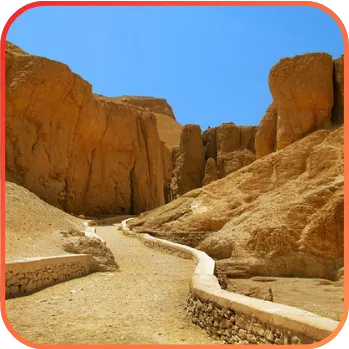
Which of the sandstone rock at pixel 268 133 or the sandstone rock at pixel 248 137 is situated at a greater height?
the sandstone rock at pixel 248 137

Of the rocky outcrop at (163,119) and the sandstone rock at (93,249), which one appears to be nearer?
the sandstone rock at (93,249)

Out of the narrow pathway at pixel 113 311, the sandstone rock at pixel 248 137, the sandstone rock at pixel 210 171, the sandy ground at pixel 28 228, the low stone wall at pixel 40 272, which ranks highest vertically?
the sandstone rock at pixel 248 137

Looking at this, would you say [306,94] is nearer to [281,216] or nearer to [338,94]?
[338,94]

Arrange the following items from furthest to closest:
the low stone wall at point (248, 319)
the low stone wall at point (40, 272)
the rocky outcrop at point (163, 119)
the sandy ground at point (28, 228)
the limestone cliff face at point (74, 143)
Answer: the rocky outcrop at point (163, 119)
the limestone cliff face at point (74, 143)
the sandy ground at point (28, 228)
the low stone wall at point (40, 272)
the low stone wall at point (248, 319)

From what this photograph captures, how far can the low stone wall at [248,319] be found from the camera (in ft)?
14.4

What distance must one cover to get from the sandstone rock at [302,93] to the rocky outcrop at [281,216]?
1.82 m

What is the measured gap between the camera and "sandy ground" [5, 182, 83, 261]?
11.9 meters

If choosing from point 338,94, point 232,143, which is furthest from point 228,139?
point 338,94

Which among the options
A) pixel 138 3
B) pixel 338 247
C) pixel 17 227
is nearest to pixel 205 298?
pixel 138 3

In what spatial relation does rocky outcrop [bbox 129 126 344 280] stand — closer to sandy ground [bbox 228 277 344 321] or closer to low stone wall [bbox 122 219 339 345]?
sandy ground [bbox 228 277 344 321]

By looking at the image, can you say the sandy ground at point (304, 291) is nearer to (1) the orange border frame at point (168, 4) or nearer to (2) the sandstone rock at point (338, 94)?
(1) the orange border frame at point (168, 4)

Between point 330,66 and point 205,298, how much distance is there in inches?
569

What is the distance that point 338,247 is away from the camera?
44.4ft

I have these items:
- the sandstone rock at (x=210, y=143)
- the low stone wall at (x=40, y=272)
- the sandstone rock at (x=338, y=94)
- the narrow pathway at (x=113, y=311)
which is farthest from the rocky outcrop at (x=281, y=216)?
the sandstone rock at (x=210, y=143)
